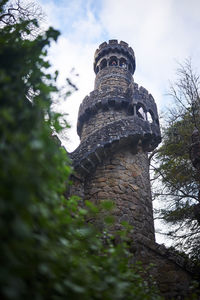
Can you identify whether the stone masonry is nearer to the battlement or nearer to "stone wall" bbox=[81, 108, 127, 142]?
"stone wall" bbox=[81, 108, 127, 142]

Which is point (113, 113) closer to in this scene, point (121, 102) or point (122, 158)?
point (121, 102)

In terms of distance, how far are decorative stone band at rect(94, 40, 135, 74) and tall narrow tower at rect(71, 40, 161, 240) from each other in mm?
4071

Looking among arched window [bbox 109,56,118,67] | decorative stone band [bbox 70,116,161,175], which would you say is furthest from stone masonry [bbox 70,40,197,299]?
arched window [bbox 109,56,118,67]

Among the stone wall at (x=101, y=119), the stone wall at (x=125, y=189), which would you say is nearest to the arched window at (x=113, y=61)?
the stone wall at (x=101, y=119)

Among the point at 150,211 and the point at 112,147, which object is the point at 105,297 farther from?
the point at 150,211

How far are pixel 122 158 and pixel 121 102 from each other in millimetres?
2982

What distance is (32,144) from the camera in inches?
46.4

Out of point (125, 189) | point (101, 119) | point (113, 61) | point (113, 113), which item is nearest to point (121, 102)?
point (113, 113)

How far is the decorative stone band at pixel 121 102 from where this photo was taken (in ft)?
29.9

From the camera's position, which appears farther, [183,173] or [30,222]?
[183,173]

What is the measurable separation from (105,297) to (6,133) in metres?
1.21

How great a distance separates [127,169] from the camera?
23.9ft

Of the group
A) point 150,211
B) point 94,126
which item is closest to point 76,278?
point 150,211

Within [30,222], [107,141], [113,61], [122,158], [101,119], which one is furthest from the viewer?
[113,61]
